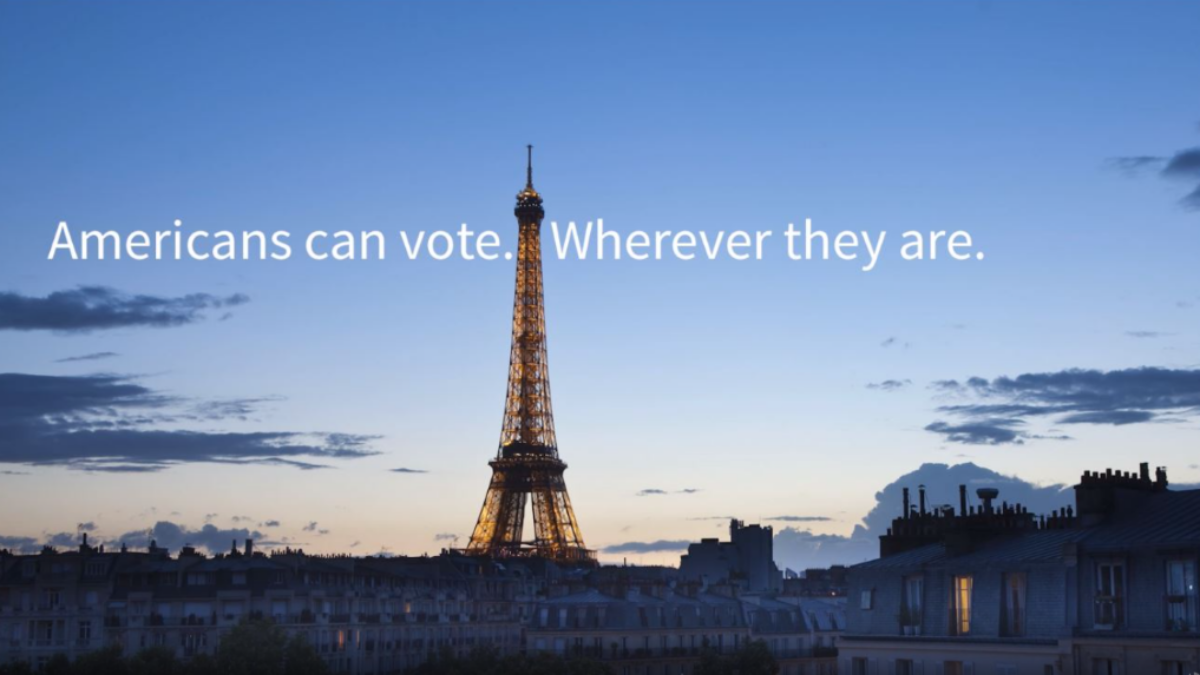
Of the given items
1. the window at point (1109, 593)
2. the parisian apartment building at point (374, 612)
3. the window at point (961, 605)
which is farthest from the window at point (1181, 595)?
the parisian apartment building at point (374, 612)

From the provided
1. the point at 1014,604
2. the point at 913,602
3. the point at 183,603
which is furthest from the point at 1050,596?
the point at 183,603

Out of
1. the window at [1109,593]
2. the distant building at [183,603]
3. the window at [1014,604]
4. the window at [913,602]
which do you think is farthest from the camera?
the distant building at [183,603]

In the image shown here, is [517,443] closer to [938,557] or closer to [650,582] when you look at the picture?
[650,582]

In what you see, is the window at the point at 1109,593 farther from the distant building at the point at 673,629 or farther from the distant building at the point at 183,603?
the distant building at the point at 673,629

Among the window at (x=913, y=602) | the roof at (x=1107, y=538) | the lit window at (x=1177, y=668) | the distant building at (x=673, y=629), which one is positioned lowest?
the distant building at (x=673, y=629)

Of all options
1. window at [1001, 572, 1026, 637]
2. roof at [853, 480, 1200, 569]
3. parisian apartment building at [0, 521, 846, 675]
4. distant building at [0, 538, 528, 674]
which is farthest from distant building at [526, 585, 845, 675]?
window at [1001, 572, 1026, 637]
